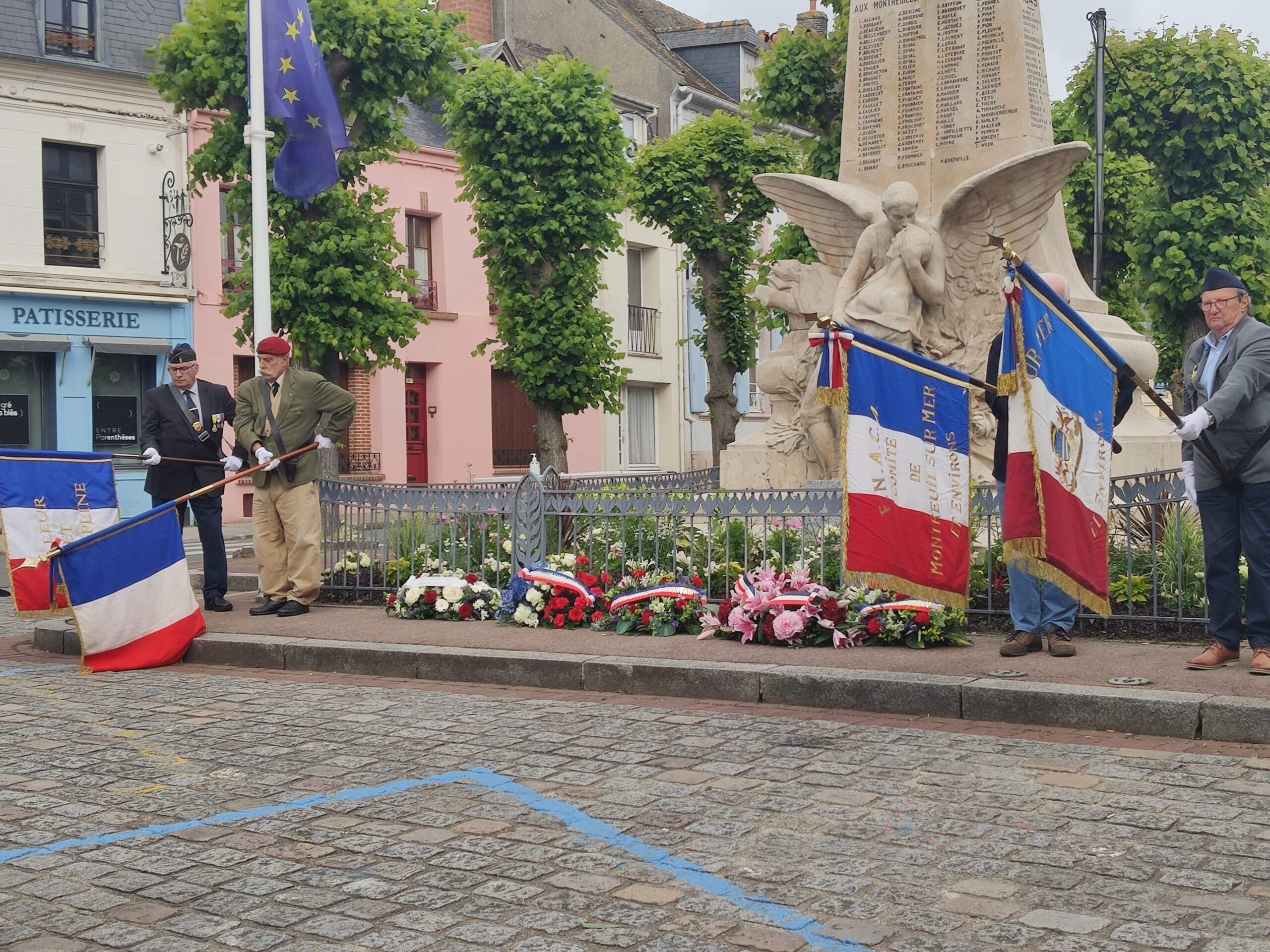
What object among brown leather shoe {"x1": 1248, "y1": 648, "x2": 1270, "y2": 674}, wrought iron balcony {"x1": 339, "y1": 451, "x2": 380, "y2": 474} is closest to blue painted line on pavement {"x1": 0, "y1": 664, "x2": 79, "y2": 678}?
brown leather shoe {"x1": 1248, "y1": 648, "x2": 1270, "y2": 674}

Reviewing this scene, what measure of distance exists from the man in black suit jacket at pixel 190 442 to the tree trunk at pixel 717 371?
15.6 m

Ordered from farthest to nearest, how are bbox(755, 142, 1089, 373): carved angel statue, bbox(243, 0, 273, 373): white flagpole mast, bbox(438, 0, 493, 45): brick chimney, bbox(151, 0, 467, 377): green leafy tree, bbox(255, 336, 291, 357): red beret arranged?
bbox(438, 0, 493, 45): brick chimney → bbox(151, 0, 467, 377): green leafy tree → bbox(243, 0, 273, 373): white flagpole mast → bbox(755, 142, 1089, 373): carved angel statue → bbox(255, 336, 291, 357): red beret

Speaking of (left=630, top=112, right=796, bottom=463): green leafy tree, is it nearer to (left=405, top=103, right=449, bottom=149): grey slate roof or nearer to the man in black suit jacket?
(left=405, top=103, right=449, bottom=149): grey slate roof

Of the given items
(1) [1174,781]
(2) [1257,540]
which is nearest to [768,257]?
(2) [1257,540]

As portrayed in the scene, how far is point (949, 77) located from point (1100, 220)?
7830mm

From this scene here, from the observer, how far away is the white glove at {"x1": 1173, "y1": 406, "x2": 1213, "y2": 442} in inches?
277

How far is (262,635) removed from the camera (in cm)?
983

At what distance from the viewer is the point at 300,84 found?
15.9 metres

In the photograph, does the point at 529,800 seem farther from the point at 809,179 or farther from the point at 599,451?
the point at 599,451

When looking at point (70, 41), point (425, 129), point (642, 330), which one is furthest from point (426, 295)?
point (70, 41)

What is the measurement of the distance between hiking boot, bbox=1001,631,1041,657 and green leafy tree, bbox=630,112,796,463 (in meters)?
17.3

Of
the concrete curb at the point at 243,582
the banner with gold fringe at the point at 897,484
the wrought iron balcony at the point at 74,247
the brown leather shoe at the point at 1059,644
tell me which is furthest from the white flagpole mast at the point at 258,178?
the wrought iron balcony at the point at 74,247

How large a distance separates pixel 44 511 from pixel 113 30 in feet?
63.0

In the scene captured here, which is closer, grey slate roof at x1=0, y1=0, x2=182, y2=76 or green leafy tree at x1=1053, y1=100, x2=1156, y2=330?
grey slate roof at x1=0, y1=0, x2=182, y2=76
